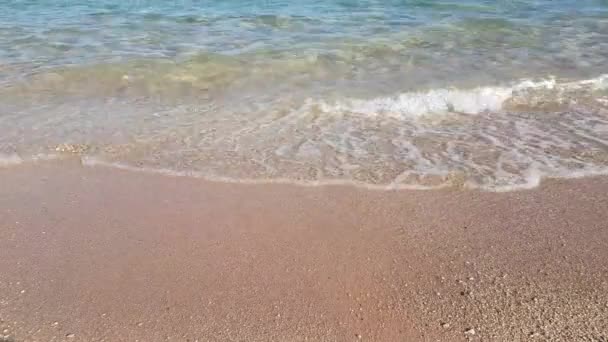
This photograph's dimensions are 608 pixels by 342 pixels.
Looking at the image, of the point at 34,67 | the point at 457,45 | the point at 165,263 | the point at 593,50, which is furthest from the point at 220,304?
the point at 593,50

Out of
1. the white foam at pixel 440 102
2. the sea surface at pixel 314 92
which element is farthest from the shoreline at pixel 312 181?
the white foam at pixel 440 102

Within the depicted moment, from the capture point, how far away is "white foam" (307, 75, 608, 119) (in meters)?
6.15

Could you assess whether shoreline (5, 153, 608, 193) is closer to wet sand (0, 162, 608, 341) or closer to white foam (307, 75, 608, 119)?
wet sand (0, 162, 608, 341)

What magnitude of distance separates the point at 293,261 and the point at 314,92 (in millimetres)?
3435

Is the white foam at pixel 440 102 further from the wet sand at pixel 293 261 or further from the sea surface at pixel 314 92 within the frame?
the wet sand at pixel 293 261

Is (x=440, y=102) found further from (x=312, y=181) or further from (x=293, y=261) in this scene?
(x=293, y=261)

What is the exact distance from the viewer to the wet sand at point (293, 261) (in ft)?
9.92

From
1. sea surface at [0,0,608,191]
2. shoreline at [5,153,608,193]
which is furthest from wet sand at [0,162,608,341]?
sea surface at [0,0,608,191]

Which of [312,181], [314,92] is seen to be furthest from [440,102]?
A: [312,181]

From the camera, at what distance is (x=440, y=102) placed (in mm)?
6410

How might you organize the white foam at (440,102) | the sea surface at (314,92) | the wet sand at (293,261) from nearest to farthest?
the wet sand at (293,261)
the sea surface at (314,92)
the white foam at (440,102)

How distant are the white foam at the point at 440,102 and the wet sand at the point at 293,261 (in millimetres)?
1831

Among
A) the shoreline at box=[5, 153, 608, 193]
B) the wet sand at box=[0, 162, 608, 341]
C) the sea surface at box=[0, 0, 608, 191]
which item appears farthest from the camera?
the sea surface at box=[0, 0, 608, 191]

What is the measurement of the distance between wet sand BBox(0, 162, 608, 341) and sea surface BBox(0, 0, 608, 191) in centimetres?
38
